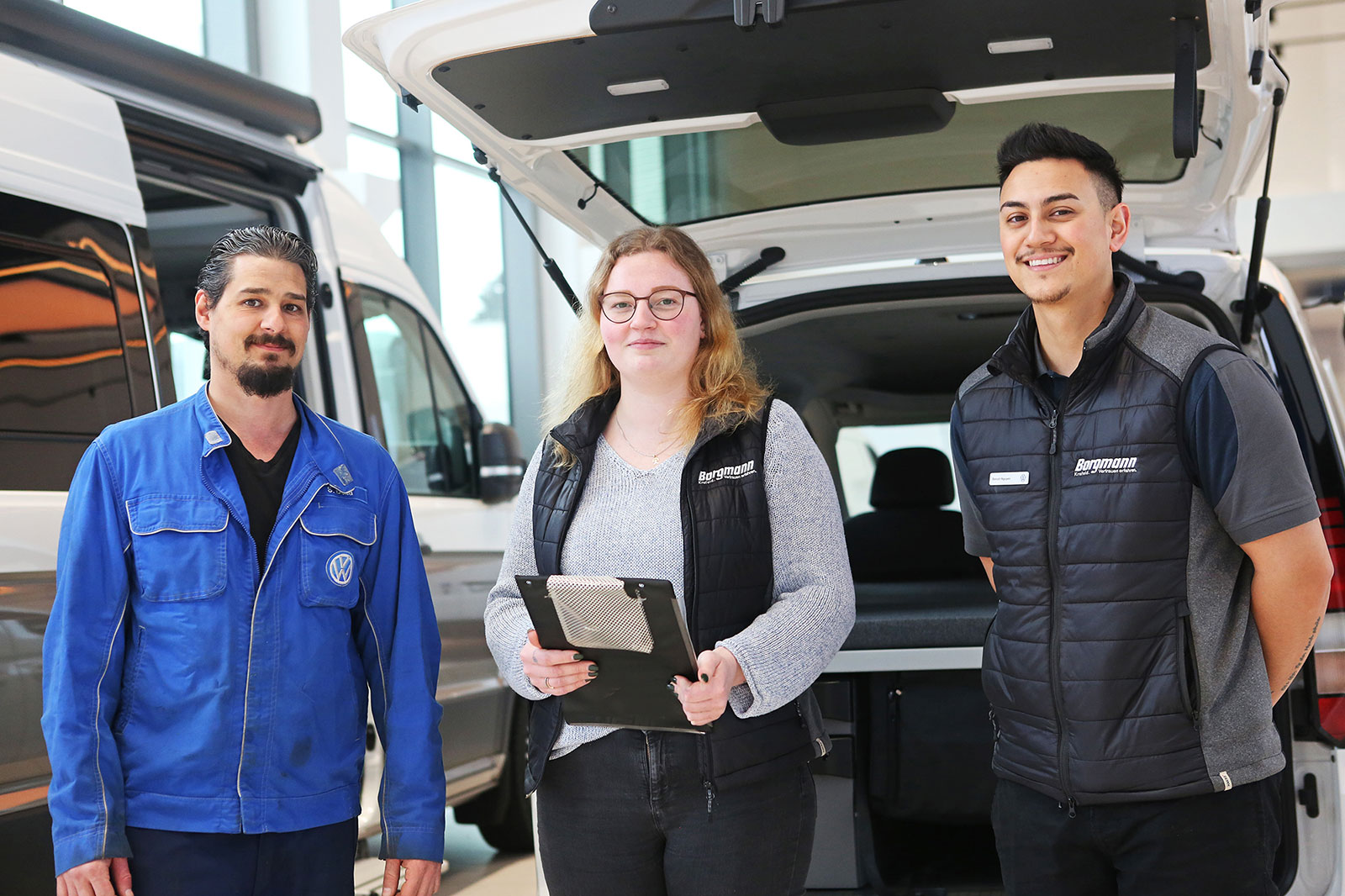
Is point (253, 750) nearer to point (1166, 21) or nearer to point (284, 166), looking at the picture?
point (1166, 21)

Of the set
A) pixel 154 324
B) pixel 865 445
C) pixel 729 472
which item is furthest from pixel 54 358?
pixel 865 445

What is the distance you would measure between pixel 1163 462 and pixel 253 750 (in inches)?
55.8

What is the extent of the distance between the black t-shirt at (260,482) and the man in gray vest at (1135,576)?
3.79ft

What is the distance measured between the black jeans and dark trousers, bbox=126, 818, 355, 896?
0.37 metres

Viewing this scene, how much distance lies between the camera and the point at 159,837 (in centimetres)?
192

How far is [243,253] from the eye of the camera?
2.08 m

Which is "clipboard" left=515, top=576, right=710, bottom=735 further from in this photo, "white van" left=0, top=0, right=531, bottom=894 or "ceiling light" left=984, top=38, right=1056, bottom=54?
"ceiling light" left=984, top=38, right=1056, bottom=54

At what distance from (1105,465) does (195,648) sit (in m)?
1.39

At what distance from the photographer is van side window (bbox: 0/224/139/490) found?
8.84ft

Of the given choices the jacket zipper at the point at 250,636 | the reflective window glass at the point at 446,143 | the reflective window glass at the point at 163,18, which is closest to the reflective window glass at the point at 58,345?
the jacket zipper at the point at 250,636

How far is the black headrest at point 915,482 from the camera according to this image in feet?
15.1

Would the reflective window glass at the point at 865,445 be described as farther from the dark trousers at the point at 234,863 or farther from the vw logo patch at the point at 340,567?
the dark trousers at the point at 234,863

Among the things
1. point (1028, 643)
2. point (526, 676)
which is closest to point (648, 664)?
point (526, 676)

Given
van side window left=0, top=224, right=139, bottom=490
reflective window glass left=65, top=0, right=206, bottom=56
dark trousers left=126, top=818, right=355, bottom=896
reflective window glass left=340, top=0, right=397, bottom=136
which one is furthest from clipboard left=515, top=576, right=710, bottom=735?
reflective window glass left=340, top=0, right=397, bottom=136
